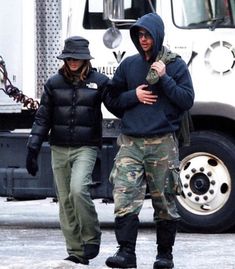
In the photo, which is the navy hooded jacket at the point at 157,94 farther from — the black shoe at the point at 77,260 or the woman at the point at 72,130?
the black shoe at the point at 77,260

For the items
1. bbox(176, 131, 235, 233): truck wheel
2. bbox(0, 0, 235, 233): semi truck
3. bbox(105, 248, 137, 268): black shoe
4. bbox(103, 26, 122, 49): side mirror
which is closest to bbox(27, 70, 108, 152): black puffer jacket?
bbox(105, 248, 137, 268): black shoe

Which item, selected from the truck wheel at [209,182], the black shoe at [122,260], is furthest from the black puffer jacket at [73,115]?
the truck wheel at [209,182]

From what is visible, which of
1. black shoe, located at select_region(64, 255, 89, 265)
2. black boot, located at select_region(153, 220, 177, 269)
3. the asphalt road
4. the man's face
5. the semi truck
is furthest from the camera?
the semi truck

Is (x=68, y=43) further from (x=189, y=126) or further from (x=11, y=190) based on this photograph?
(x=11, y=190)

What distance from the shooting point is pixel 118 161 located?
29.0 ft

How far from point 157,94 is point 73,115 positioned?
0.72 metres

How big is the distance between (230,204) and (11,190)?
226 centimetres

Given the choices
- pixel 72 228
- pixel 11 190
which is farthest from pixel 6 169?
pixel 72 228

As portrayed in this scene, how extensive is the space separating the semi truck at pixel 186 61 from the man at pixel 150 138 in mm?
2718

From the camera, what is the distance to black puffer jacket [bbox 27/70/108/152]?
9117 mm

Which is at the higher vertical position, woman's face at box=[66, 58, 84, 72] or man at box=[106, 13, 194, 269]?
woman's face at box=[66, 58, 84, 72]

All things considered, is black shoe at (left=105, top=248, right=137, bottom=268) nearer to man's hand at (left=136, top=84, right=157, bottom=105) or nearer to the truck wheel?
man's hand at (left=136, top=84, right=157, bottom=105)

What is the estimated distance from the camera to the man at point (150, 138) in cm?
870

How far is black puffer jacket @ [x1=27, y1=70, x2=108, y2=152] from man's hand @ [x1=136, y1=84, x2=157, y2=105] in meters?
0.49
